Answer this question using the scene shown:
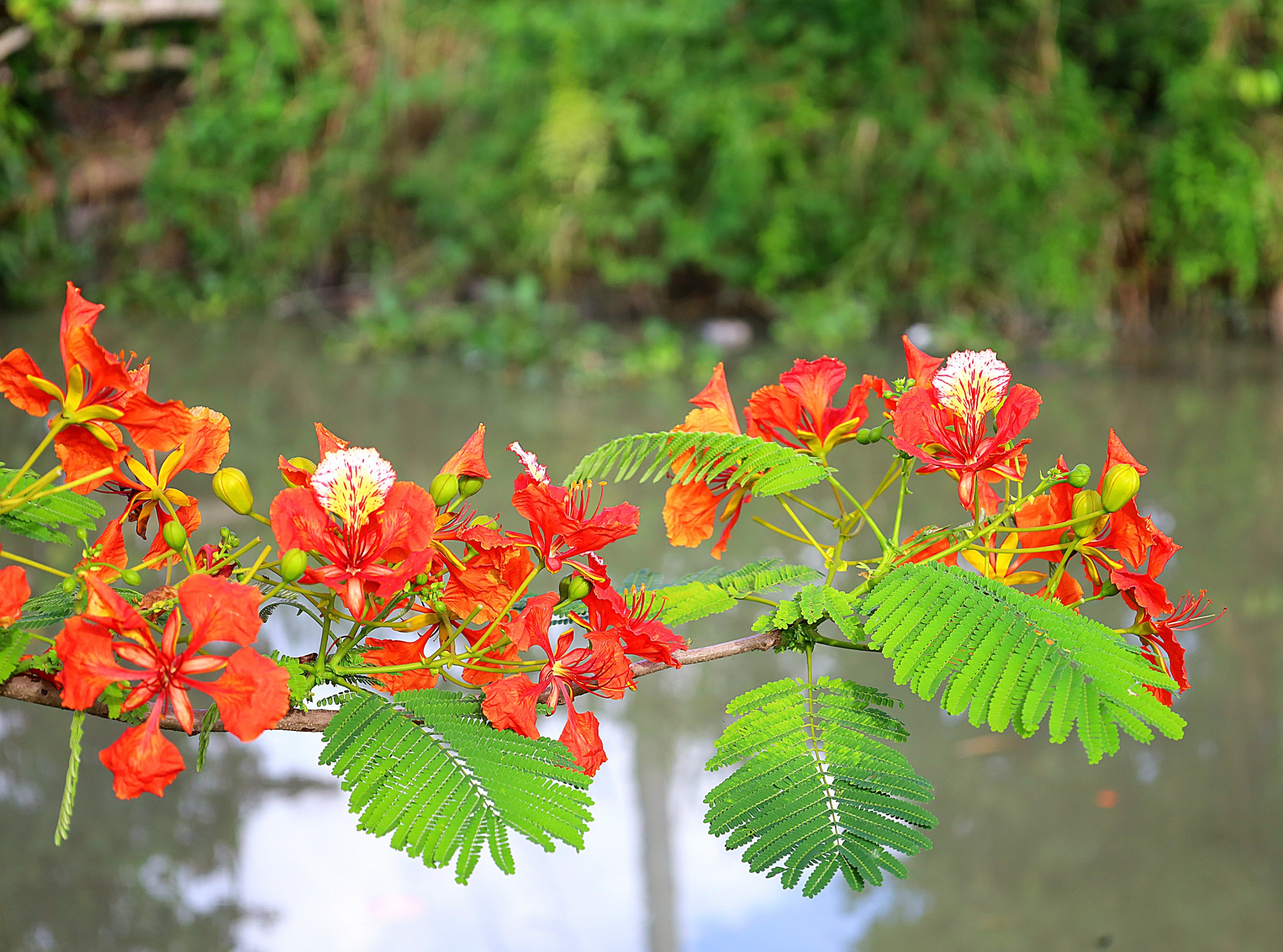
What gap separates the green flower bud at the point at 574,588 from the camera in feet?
1.58

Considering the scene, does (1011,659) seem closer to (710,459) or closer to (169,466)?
(710,459)

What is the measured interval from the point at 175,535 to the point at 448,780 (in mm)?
155

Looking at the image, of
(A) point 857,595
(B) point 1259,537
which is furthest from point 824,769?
(B) point 1259,537

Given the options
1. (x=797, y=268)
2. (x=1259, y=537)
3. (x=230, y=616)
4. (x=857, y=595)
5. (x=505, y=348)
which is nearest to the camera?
(x=230, y=616)

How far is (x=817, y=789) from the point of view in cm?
56

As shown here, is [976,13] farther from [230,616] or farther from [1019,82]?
[230,616]

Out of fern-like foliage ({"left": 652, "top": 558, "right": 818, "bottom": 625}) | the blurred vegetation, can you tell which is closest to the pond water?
fern-like foliage ({"left": 652, "top": 558, "right": 818, "bottom": 625})

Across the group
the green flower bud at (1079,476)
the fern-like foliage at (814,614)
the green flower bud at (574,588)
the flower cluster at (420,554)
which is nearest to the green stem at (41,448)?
the flower cluster at (420,554)

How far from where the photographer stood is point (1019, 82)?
4.41m

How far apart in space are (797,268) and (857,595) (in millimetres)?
3894

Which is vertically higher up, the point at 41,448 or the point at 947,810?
the point at 41,448

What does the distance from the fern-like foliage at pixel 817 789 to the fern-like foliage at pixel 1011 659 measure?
57mm

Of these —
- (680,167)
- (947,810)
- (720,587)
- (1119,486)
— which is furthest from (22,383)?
(680,167)

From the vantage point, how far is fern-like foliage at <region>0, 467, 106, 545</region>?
0.55 m
